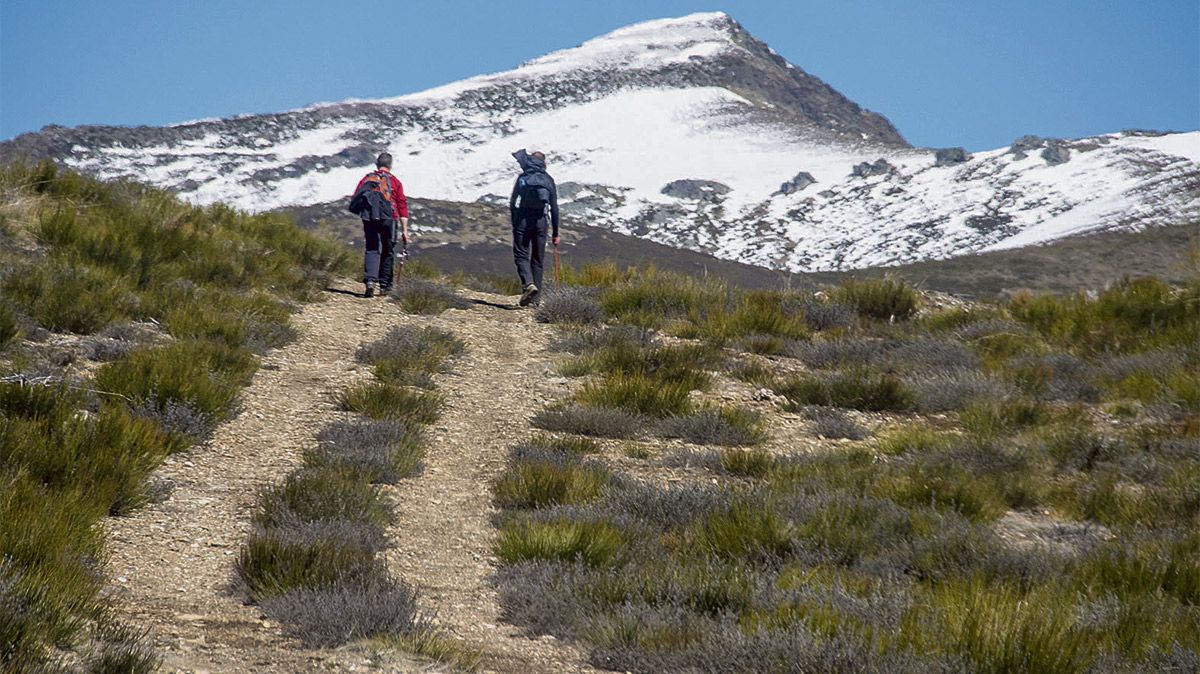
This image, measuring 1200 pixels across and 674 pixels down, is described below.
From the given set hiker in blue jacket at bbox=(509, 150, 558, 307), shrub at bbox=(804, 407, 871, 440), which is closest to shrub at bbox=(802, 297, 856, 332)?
hiker in blue jacket at bbox=(509, 150, 558, 307)

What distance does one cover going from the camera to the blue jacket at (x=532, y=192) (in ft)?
41.3

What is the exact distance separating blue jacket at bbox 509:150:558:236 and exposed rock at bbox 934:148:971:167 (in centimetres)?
13062

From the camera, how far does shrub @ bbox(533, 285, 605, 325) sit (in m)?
12.0

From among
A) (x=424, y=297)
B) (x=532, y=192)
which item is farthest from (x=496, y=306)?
(x=532, y=192)

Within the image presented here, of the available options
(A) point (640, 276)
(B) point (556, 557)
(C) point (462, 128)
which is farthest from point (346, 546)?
(C) point (462, 128)

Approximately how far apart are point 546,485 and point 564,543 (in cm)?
108

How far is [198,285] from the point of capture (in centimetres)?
1082

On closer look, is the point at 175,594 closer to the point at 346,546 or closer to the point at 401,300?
the point at 346,546

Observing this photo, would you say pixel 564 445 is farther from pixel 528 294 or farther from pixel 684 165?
pixel 684 165

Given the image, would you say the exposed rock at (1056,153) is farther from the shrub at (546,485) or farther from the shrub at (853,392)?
the shrub at (546,485)

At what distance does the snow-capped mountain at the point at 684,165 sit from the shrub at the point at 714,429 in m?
65.7

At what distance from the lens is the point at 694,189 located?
127438 mm

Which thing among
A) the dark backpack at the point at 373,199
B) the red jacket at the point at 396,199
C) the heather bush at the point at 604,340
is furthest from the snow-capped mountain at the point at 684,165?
the heather bush at the point at 604,340

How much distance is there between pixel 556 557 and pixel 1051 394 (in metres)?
5.92
